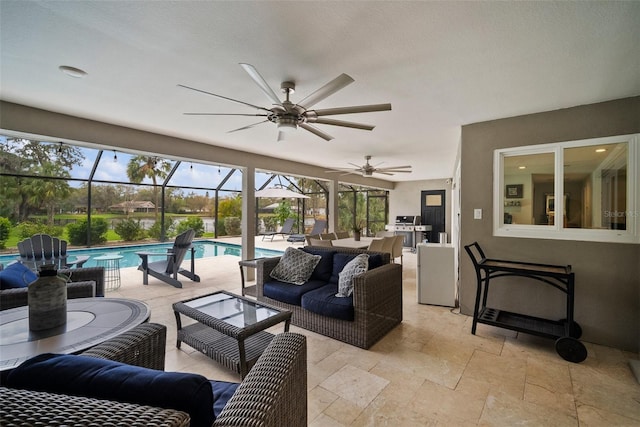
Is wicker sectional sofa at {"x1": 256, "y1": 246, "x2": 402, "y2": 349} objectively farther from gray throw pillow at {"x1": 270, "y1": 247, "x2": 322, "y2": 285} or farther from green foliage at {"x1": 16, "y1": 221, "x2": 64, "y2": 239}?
green foliage at {"x1": 16, "y1": 221, "x2": 64, "y2": 239}

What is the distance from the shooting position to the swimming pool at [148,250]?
22.3 feet

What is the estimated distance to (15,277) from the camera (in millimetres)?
2506

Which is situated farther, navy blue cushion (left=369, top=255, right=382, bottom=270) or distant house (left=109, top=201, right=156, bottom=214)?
distant house (left=109, top=201, right=156, bottom=214)

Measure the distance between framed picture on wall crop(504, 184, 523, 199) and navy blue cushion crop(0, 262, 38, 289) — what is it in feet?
16.1

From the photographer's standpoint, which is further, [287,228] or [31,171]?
[287,228]

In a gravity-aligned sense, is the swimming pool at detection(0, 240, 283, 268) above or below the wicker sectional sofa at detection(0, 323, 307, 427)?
below

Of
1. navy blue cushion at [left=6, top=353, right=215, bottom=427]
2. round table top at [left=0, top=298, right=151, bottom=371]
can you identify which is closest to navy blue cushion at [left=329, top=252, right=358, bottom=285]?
round table top at [left=0, top=298, right=151, bottom=371]

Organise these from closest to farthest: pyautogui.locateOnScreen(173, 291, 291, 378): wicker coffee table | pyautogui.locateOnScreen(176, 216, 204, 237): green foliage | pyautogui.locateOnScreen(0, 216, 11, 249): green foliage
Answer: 1. pyautogui.locateOnScreen(173, 291, 291, 378): wicker coffee table
2. pyautogui.locateOnScreen(0, 216, 11, 249): green foliage
3. pyautogui.locateOnScreen(176, 216, 204, 237): green foliage

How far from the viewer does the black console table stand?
243cm

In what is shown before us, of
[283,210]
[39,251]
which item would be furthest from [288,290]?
[283,210]

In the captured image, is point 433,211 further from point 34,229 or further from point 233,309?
point 34,229

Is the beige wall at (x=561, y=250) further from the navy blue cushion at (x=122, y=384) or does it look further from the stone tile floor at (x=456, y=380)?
the navy blue cushion at (x=122, y=384)

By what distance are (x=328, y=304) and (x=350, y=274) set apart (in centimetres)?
38

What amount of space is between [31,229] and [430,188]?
11459 mm
